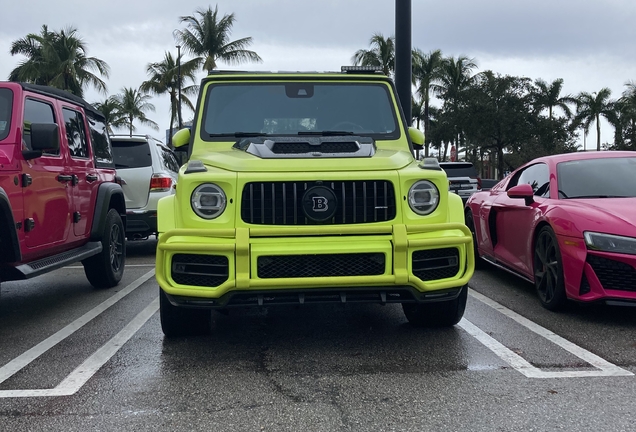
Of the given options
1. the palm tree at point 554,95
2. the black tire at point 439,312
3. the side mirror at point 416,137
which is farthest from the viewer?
the palm tree at point 554,95

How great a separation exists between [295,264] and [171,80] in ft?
140

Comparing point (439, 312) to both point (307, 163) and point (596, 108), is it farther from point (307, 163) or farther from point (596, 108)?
point (596, 108)

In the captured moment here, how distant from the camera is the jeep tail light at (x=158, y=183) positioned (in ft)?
32.3

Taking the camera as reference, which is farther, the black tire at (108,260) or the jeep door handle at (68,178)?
the black tire at (108,260)

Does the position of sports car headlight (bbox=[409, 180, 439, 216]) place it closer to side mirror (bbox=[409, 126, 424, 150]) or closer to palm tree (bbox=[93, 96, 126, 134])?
side mirror (bbox=[409, 126, 424, 150])

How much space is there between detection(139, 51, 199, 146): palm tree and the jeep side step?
121ft

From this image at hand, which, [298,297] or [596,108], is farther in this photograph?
[596,108]

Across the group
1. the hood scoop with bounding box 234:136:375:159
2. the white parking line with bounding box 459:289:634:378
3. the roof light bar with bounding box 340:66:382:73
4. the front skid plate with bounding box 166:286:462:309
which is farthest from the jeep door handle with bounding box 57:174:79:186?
the white parking line with bounding box 459:289:634:378

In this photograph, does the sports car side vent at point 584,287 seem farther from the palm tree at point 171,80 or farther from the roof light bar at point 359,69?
the palm tree at point 171,80

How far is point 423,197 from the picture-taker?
436 cm

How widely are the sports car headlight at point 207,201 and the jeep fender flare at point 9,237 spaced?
1.64 meters

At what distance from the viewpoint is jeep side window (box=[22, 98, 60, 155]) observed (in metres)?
5.52

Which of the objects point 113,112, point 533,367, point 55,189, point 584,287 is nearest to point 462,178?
point 584,287

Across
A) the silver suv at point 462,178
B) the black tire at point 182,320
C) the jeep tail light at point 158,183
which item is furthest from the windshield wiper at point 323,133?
the silver suv at point 462,178
